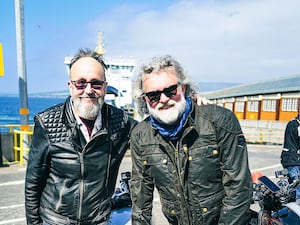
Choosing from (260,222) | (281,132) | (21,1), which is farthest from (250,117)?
(260,222)

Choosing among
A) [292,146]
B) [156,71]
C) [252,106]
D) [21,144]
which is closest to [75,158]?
[156,71]

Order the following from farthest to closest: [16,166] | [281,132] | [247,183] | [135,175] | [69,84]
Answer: [281,132]
[16,166]
[69,84]
[135,175]
[247,183]

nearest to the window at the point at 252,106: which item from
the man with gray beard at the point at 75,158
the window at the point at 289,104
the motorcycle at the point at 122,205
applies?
the window at the point at 289,104

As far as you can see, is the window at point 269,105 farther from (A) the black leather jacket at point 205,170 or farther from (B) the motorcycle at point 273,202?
(A) the black leather jacket at point 205,170

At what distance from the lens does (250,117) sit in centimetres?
3350

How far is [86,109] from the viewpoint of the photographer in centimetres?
232

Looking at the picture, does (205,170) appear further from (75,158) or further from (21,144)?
(21,144)

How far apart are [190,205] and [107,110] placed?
41.3 inches

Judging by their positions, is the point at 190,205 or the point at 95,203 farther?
the point at 95,203

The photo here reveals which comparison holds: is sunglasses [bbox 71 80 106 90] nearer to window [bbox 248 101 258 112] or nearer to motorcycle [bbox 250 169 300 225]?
motorcycle [bbox 250 169 300 225]

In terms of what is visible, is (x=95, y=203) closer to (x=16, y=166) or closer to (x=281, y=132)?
(x=16, y=166)

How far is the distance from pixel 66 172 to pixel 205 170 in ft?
3.42

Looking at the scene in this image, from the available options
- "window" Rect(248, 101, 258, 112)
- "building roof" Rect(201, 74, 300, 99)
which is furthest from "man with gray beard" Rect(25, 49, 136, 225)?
"window" Rect(248, 101, 258, 112)

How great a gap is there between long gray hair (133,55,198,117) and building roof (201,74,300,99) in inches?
1120
